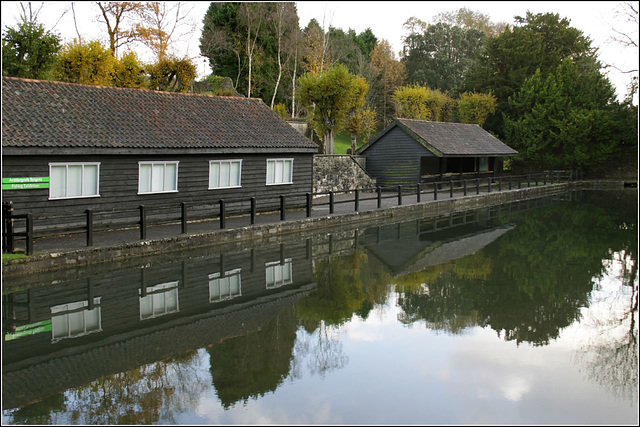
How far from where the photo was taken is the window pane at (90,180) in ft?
54.4

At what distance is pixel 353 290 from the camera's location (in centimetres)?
1187

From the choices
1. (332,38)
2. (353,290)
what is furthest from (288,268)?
(332,38)

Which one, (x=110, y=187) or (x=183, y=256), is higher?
(x=110, y=187)

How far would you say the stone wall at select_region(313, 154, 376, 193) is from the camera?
2996 centimetres

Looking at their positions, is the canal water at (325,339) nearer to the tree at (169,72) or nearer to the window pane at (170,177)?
the window pane at (170,177)

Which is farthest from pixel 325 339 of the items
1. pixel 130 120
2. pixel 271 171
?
pixel 271 171

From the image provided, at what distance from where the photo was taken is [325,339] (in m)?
8.79

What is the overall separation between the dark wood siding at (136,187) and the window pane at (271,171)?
9.8 inches

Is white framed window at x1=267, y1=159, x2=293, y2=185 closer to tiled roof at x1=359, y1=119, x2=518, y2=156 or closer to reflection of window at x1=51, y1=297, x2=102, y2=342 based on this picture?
tiled roof at x1=359, y1=119, x2=518, y2=156

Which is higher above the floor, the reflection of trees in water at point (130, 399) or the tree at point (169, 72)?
the tree at point (169, 72)

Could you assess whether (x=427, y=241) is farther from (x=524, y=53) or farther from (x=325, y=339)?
(x=524, y=53)

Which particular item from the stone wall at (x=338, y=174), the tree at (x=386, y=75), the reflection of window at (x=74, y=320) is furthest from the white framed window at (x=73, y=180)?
the tree at (x=386, y=75)

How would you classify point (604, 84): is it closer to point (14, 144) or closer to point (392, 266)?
point (392, 266)

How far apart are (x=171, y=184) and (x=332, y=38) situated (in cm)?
4290
